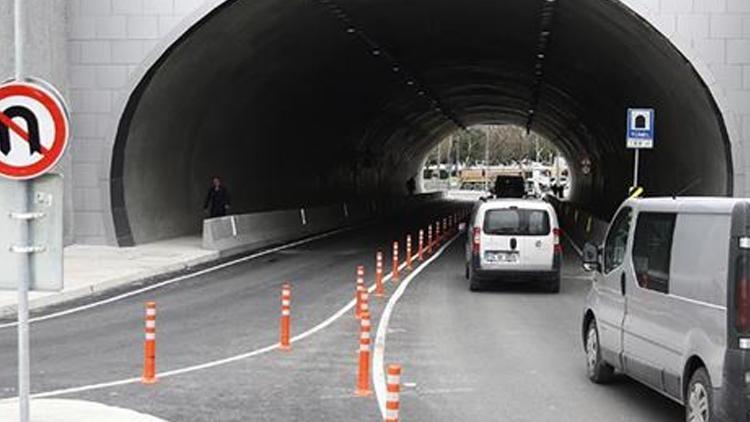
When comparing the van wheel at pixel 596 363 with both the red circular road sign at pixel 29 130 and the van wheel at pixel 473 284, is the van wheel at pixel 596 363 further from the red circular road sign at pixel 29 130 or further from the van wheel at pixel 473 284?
the van wheel at pixel 473 284

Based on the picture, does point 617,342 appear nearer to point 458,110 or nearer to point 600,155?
point 600,155

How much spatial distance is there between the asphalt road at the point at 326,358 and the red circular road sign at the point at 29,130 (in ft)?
9.52

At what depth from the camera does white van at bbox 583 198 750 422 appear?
7.43 m

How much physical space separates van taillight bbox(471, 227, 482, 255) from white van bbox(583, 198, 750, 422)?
8.85 meters

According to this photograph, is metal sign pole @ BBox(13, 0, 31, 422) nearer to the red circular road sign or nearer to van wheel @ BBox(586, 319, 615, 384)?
the red circular road sign

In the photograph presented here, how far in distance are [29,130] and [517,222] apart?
14220 mm

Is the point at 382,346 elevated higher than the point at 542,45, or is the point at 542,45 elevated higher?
the point at 542,45

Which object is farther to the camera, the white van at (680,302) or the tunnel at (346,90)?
the tunnel at (346,90)

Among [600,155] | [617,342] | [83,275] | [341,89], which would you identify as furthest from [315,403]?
[600,155]

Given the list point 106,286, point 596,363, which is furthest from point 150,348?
point 106,286

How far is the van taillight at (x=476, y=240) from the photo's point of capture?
1997 cm

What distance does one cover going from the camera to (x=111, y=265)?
2262 centimetres

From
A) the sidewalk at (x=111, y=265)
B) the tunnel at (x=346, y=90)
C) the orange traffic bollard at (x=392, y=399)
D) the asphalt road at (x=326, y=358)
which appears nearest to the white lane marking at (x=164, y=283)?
the asphalt road at (x=326, y=358)

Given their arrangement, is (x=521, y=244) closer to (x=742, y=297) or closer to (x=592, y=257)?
(x=592, y=257)
